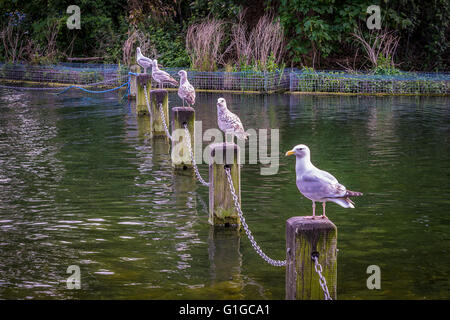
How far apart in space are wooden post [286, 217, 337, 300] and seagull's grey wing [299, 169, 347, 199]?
0.46 m

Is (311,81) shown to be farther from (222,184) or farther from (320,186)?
(320,186)

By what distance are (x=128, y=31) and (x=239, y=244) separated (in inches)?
740

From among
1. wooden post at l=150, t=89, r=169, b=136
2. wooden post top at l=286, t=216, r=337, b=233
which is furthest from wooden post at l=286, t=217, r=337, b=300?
wooden post at l=150, t=89, r=169, b=136

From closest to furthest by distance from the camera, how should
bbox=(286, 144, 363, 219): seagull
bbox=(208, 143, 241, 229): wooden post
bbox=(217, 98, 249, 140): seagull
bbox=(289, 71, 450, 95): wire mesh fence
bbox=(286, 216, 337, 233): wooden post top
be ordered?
bbox=(286, 216, 337, 233): wooden post top
bbox=(286, 144, 363, 219): seagull
bbox=(208, 143, 241, 229): wooden post
bbox=(217, 98, 249, 140): seagull
bbox=(289, 71, 450, 95): wire mesh fence

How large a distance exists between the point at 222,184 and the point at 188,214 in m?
0.95

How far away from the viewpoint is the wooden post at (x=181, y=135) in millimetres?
10438

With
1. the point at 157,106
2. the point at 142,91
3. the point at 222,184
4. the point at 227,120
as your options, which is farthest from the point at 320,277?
the point at 142,91

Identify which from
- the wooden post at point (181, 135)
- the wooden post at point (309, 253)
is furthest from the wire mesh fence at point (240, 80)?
the wooden post at point (309, 253)

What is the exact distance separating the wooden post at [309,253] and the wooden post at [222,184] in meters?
2.60

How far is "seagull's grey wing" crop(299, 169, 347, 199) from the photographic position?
5344 mm

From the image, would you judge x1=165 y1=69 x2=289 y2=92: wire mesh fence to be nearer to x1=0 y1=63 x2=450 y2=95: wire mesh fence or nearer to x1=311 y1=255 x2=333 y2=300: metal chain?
x1=0 y1=63 x2=450 y2=95: wire mesh fence

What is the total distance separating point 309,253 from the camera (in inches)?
188

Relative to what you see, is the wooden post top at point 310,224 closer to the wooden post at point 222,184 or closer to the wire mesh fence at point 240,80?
the wooden post at point 222,184

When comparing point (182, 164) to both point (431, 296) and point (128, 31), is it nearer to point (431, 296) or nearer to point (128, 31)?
point (431, 296)
